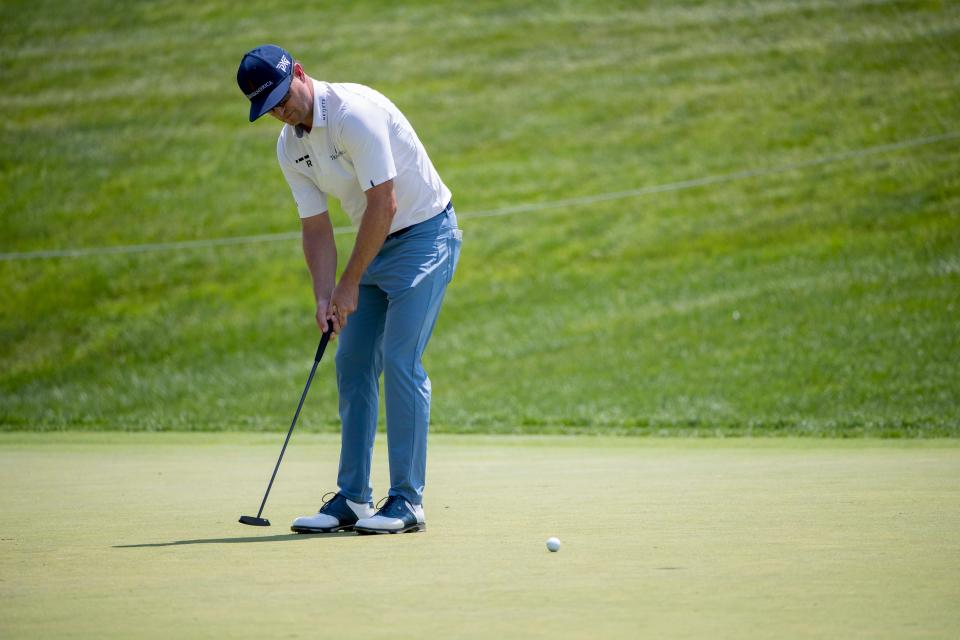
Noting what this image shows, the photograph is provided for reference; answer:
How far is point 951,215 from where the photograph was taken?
62.4ft

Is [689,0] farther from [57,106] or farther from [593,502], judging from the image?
[593,502]

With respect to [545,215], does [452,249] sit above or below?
above

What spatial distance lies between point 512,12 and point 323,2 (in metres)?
4.59

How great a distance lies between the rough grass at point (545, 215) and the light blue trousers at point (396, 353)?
6366 mm

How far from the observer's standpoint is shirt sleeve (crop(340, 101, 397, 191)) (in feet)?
16.9

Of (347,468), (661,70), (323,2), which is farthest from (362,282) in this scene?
(323,2)

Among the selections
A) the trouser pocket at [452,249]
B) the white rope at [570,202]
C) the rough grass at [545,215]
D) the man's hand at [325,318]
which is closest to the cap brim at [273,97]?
the man's hand at [325,318]

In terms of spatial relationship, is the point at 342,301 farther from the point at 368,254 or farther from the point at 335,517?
the point at 335,517

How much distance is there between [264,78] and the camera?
16.5 feet

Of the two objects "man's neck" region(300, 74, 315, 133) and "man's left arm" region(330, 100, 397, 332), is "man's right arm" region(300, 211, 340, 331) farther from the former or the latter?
"man's neck" region(300, 74, 315, 133)

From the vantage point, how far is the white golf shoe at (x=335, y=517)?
5.17m

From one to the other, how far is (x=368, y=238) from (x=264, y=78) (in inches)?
28.2

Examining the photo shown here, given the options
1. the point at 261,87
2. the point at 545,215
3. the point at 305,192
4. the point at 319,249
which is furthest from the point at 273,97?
the point at 545,215

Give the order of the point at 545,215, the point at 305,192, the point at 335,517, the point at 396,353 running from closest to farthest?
1. the point at 335,517
2. the point at 396,353
3. the point at 305,192
4. the point at 545,215
